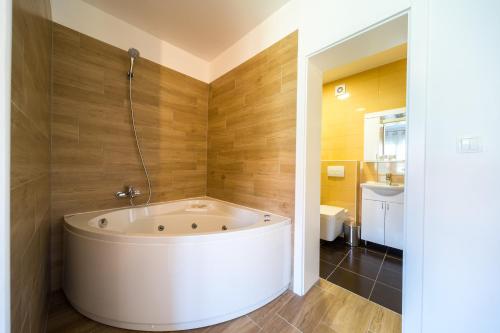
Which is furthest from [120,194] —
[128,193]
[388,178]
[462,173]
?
[388,178]

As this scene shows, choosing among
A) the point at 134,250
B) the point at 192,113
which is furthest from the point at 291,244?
the point at 192,113

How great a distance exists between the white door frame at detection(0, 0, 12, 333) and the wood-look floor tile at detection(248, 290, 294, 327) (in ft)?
4.02

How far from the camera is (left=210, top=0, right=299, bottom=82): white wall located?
1.64 m

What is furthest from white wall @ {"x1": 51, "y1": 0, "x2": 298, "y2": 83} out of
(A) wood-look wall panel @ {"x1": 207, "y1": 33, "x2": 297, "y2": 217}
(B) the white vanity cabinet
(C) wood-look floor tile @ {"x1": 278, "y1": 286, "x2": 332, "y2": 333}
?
(C) wood-look floor tile @ {"x1": 278, "y1": 286, "x2": 332, "y2": 333}

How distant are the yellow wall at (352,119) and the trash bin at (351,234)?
21 cm

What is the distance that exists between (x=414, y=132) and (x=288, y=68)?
1.10 meters

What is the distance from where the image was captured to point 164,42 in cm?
215

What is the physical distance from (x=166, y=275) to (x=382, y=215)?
2.49 metres

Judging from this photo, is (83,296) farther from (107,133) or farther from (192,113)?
(192,113)

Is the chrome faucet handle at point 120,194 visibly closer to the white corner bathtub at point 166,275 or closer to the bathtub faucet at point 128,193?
the bathtub faucet at point 128,193

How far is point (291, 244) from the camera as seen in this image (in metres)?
1.61

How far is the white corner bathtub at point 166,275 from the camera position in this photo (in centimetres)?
113

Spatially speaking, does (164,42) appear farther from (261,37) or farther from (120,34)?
(261,37)

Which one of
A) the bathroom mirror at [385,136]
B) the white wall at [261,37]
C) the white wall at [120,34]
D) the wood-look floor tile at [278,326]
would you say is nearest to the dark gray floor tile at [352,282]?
the wood-look floor tile at [278,326]
